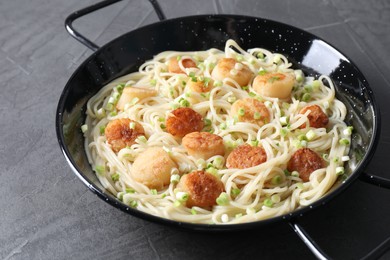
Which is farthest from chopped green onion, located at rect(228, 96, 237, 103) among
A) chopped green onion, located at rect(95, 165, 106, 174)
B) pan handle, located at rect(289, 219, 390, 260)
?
pan handle, located at rect(289, 219, 390, 260)

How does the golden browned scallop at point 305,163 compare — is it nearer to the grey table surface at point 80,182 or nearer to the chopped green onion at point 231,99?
the grey table surface at point 80,182

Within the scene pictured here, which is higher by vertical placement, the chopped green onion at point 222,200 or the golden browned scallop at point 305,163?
the golden browned scallop at point 305,163

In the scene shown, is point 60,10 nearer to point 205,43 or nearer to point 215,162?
point 205,43

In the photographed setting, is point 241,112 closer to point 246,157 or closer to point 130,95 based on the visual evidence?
point 246,157

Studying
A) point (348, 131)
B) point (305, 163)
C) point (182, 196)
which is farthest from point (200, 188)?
point (348, 131)

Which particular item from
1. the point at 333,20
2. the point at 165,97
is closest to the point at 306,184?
the point at 165,97

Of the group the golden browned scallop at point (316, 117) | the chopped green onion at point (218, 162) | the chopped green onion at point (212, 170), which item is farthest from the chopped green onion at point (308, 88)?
the chopped green onion at point (212, 170)
